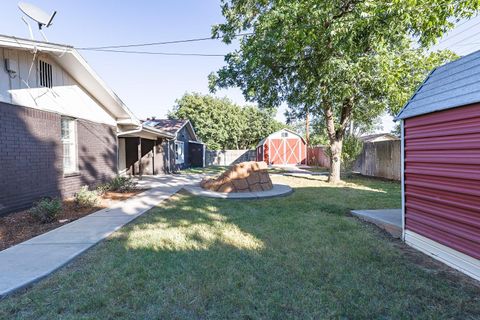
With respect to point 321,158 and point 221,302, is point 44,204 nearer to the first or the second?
point 221,302

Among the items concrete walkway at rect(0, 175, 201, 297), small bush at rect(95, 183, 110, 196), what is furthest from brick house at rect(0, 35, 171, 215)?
concrete walkway at rect(0, 175, 201, 297)

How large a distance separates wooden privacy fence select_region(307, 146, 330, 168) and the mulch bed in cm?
1818

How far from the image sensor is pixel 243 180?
8.73m

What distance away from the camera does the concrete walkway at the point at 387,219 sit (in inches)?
168

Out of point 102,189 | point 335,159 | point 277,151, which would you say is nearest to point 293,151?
point 277,151

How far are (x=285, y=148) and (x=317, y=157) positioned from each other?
10.3 ft

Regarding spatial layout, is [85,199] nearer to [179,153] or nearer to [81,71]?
[81,71]

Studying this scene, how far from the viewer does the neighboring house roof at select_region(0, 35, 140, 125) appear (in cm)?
517

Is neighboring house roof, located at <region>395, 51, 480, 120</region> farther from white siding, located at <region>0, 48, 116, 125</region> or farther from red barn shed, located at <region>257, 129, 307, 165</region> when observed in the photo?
red barn shed, located at <region>257, 129, 307, 165</region>

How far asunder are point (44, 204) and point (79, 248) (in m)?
2.08

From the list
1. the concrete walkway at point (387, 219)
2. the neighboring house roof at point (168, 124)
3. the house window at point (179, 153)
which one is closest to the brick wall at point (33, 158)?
the concrete walkway at point (387, 219)

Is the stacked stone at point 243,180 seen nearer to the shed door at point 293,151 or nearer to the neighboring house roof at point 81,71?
the neighboring house roof at point 81,71

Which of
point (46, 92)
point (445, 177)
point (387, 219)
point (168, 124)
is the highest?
point (168, 124)

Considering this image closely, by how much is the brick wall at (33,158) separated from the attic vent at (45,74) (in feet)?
2.41
